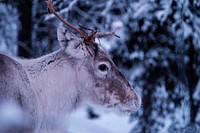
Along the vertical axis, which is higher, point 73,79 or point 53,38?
point 53,38

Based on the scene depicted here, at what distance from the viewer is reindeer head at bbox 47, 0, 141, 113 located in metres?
4.74

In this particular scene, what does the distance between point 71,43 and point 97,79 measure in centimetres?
42

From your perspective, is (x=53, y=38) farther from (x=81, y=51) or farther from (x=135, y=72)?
(x=81, y=51)

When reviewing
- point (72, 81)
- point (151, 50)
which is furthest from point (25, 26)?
point (72, 81)

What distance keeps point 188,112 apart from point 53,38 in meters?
2.95

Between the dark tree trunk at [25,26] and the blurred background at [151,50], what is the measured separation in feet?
0.31

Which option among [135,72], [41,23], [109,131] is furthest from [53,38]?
[109,131]

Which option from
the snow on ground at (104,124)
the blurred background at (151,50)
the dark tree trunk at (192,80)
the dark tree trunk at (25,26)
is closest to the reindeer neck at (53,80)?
the snow on ground at (104,124)

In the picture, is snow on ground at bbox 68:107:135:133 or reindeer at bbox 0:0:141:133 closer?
reindeer at bbox 0:0:141:133

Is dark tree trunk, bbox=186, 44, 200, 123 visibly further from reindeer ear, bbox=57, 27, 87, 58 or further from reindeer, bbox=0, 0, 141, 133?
reindeer ear, bbox=57, 27, 87, 58

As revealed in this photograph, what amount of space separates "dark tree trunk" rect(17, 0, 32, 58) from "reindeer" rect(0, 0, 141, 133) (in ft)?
16.7

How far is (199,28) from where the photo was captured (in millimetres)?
8656

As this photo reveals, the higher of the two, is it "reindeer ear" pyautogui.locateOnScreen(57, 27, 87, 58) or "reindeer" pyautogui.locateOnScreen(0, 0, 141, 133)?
"reindeer ear" pyautogui.locateOnScreen(57, 27, 87, 58)

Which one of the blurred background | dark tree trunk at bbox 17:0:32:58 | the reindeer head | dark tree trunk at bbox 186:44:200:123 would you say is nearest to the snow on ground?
the blurred background
